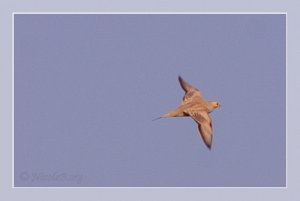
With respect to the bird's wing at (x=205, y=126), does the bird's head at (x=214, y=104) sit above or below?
above

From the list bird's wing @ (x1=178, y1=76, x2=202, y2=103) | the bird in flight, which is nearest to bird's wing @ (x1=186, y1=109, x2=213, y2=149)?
the bird in flight

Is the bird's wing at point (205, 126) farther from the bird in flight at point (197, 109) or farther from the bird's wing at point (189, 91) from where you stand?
the bird's wing at point (189, 91)

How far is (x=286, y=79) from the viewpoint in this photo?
7.07 feet

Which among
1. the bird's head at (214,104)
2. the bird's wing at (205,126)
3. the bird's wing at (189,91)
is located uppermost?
the bird's wing at (189,91)

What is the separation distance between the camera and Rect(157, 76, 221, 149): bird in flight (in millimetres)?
2168

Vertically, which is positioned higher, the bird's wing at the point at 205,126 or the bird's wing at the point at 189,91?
the bird's wing at the point at 189,91

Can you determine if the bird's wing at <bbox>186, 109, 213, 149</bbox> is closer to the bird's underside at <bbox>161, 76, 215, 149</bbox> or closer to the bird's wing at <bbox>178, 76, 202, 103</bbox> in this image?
the bird's underside at <bbox>161, 76, 215, 149</bbox>

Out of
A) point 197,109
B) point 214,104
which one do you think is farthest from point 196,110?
point 214,104

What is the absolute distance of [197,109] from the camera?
2230mm

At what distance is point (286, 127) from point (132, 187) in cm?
95

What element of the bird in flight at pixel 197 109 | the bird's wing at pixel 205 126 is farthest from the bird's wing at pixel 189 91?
the bird's wing at pixel 205 126

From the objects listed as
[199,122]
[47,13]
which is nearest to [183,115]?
[199,122]

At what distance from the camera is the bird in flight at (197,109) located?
7.11 ft

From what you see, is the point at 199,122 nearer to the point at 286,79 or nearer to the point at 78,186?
the point at 286,79
